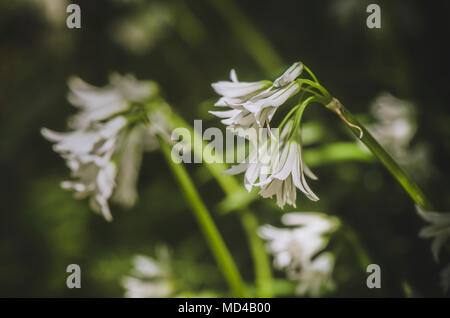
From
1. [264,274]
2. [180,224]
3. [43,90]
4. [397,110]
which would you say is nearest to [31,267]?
[180,224]

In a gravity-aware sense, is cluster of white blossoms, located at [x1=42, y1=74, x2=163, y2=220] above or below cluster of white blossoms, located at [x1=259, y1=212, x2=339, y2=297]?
above

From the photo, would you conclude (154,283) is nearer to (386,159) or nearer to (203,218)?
(203,218)

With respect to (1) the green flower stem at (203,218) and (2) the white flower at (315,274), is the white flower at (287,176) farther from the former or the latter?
(2) the white flower at (315,274)

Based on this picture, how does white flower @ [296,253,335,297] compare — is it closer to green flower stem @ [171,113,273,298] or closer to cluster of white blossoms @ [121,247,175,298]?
green flower stem @ [171,113,273,298]

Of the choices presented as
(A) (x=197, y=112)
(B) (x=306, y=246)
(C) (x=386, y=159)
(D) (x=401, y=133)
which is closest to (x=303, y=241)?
(B) (x=306, y=246)

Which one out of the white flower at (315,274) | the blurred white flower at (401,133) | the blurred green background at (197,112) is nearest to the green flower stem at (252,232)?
the white flower at (315,274)

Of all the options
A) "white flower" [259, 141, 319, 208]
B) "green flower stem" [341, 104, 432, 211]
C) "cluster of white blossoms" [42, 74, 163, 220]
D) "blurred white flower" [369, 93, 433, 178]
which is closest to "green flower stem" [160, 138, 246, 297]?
"cluster of white blossoms" [42, 74, 163, 220]
